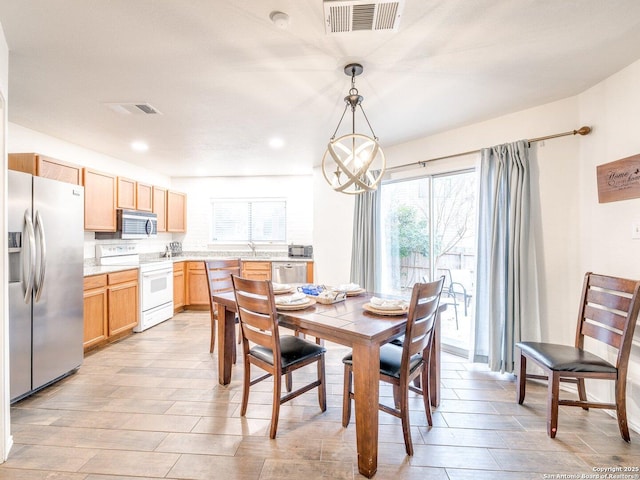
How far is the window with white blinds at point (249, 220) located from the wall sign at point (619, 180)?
4401 millimetres

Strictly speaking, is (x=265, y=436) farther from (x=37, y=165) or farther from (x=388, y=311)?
(x=37, y=165)

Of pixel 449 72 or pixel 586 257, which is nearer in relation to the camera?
pixel 449 72

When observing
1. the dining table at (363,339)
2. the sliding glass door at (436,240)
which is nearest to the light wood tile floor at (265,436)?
the dining table at (363,339)

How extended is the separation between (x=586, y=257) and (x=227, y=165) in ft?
15.0

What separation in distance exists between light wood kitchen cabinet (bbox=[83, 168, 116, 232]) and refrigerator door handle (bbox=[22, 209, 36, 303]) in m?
1.38

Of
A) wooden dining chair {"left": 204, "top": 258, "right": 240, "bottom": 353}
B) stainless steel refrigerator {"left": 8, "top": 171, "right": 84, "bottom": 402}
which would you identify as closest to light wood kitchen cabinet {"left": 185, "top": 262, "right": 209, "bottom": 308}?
wooden dining chair {"left": 204, "top": 258, "right": 240, "bottom": 353}

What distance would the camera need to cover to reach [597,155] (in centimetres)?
238

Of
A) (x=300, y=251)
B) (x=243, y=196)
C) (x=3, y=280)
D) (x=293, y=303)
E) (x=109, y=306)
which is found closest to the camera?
(x=3, y=280)

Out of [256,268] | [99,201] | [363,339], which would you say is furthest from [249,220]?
[363,339]

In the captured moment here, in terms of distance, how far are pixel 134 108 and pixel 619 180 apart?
387cm

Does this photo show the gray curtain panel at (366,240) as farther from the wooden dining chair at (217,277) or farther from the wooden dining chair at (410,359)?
the wooden dining chair at (410,359)

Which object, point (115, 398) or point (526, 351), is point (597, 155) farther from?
point (115, 398)

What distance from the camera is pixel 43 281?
2482 millimetres

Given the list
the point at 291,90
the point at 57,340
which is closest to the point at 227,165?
the point at 291,90
